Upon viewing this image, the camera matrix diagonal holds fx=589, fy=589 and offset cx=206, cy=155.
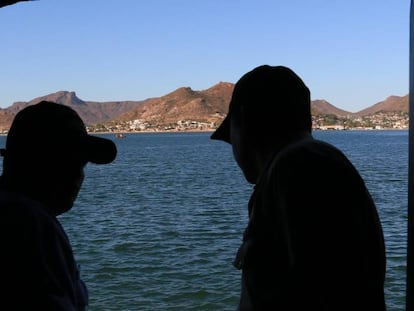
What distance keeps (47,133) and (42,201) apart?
0.19m

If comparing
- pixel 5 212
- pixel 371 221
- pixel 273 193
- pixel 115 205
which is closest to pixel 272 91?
pixel 273 193

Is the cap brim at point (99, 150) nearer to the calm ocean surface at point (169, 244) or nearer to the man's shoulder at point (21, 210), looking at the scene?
the man's shoulder at point (21, 210)

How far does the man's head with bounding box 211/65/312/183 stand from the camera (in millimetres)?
1744

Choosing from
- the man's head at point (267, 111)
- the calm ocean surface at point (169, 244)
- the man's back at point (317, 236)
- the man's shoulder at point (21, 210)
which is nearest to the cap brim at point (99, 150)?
the man's shoulder at point (21, 210)

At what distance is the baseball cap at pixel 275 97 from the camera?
68.6 inches

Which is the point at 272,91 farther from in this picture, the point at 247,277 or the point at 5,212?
the point at 5,212

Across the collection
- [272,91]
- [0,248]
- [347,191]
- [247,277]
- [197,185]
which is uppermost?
[272,91]

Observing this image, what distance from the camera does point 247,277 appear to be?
171 centimetres

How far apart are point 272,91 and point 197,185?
39.2 metres

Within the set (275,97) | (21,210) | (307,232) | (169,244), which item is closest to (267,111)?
(275,97)

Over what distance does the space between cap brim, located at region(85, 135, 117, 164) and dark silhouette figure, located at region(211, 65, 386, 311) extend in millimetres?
470

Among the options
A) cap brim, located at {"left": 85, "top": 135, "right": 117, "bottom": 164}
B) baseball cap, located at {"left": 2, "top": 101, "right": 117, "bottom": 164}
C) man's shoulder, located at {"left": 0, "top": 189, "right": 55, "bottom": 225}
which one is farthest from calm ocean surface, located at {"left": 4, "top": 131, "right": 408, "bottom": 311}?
man's shoulder, located at {"left": 0, "top": 189, "right": 55, "bottom": 225}

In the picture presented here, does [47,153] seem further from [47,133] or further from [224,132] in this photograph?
[224,132]

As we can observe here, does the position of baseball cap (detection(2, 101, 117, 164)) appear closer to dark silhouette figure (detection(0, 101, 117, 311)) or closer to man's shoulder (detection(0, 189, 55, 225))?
dark silhouette figure (detection(0, 101, 117, 311))
